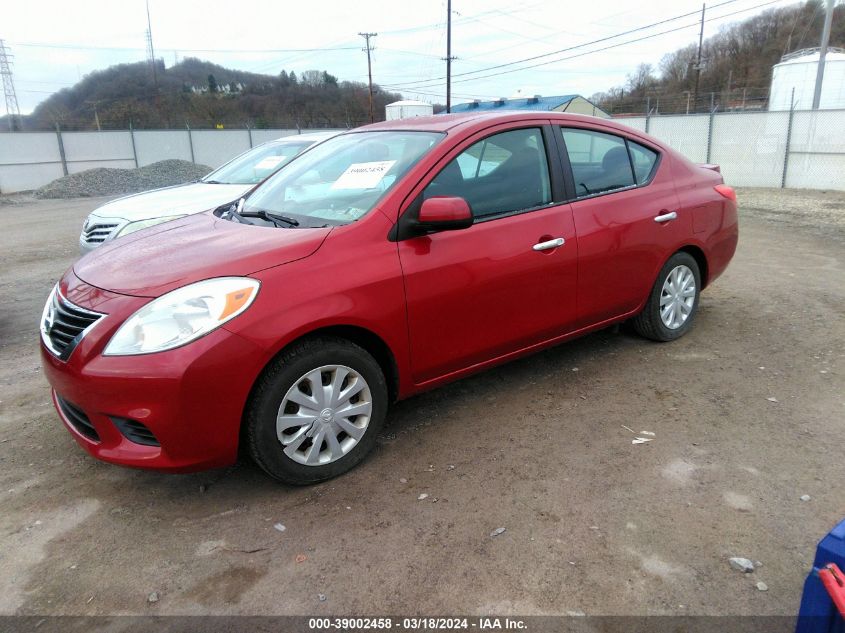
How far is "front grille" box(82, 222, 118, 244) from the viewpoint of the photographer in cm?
617

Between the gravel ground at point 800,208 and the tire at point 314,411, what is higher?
the tire at point 314,411

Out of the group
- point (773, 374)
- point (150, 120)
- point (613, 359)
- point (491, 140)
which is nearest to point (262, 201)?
point (491, 140)

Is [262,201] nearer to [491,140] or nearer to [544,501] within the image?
[491,140]

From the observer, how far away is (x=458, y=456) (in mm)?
3219

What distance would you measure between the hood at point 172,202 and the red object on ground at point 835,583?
552 cm

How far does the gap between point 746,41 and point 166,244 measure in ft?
264

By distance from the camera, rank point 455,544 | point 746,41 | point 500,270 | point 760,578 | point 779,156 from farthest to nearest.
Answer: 1. point 746,41
2. point 779,156
3. point 500,270
4. point 455,544
5. point 760,578

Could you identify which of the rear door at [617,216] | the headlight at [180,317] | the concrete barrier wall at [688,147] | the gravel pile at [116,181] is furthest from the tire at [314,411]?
the gravel pile at [116,181]

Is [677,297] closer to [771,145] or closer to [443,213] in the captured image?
[443,213]

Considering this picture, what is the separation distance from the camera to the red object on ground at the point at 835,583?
4.33ft

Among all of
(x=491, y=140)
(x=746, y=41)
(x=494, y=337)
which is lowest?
(x=494, y=337)

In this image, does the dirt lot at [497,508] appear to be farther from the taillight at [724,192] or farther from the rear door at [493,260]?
the taillight at [724,192]

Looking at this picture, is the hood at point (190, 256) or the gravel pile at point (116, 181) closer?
the hood at point (190, 256)

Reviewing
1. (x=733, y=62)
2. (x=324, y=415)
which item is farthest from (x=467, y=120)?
(x=733, y=62)
